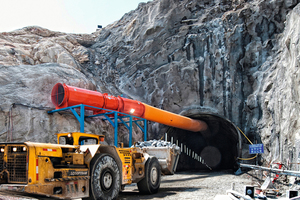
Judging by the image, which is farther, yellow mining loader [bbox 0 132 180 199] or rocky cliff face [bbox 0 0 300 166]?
rocky cliff face [bbox 0 0 300 166]

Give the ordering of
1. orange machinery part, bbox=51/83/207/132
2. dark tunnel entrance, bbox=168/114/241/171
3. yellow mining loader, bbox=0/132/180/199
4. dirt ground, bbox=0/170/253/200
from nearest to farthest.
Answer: yellow mining loader, bbox=0/132/180/199
dirt ground, bbox=0/170/253/200
orange machinery part, bbox=51/83/207/132
dark tunnel entrance, bbox=168/114/241/171

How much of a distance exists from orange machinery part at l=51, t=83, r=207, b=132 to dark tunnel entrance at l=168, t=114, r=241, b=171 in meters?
5.29

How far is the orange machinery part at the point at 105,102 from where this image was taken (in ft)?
46.0

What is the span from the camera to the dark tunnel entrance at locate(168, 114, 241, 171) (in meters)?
25.9

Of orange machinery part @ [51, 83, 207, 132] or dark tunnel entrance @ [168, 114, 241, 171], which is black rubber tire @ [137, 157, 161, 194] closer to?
orange machinery part @ [51, 83, 207, 132]

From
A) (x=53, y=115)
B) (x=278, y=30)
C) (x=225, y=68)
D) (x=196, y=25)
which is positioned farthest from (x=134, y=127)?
(x=278, y=30)

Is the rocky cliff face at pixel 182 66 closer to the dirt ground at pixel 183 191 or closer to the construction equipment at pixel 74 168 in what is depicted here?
the dirt ground at pixel 183 191

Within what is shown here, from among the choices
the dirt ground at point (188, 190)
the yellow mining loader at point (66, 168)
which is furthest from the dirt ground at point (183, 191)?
the yellow mining loader at point (66, 168)

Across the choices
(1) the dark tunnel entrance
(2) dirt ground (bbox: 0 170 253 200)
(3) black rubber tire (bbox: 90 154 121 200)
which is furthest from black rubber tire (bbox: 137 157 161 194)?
(1) the dark tunnel entrance

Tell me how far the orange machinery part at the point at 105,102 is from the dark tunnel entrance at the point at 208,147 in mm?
5289

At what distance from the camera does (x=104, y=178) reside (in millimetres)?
7828

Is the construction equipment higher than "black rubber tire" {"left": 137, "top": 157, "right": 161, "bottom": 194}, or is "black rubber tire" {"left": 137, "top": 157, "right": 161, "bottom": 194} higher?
the construction equipment

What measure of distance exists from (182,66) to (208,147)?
35.0ft

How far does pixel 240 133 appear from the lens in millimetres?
21594
